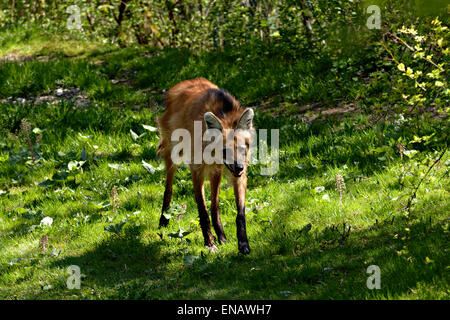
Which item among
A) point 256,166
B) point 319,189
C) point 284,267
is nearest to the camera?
point 284,267

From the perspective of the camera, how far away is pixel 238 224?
491 cm

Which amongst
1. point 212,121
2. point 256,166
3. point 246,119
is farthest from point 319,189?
point 212,121

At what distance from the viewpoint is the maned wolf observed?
188 inches

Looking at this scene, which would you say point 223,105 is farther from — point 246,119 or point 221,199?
point 221,199

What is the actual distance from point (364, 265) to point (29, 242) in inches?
139

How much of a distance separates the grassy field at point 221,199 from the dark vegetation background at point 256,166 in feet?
0.07

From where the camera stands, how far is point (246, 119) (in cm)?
484

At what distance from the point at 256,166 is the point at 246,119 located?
2.17 meters

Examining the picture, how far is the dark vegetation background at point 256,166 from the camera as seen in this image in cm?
429

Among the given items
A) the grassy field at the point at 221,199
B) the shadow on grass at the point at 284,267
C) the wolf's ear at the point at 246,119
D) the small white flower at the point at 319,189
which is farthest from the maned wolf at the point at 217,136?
the small white flower at the point at 319,189

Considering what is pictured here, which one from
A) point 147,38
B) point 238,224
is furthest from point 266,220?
point 147,38

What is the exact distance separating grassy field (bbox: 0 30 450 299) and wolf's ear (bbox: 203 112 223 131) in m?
1.13

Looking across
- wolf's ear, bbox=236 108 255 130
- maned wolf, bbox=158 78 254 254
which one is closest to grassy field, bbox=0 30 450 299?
maned wolf, bbox=158 78 254 254

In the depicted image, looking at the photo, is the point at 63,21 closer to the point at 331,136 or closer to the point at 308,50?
the point at 308,50
